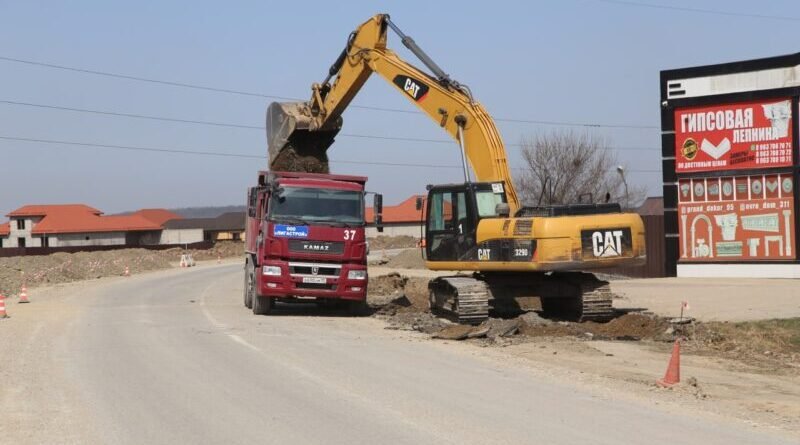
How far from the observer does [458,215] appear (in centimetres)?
1862

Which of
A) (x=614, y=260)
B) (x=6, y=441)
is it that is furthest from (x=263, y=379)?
(x=614, y=260)

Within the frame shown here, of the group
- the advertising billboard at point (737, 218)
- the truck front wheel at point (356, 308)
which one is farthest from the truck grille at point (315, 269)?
the advertising billboard at point (737, 218)

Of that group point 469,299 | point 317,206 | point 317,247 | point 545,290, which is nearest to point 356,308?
point 317,247

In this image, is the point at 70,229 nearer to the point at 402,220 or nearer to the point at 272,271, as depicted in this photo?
the point at 402,220

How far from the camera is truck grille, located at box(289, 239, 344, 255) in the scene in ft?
66.3

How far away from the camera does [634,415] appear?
29.9ft

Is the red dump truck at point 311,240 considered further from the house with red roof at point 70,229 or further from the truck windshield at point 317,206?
the house with red roof at point 70,229

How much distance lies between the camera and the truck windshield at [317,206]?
2030 cm

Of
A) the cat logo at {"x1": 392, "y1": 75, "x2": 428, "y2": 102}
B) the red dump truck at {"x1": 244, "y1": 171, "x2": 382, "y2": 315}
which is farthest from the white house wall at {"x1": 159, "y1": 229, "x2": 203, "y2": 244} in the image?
the cat logo at {"x1": 392, "y1": 75, "x2": 428, "y2": 102}

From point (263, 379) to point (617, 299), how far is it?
15534 mm

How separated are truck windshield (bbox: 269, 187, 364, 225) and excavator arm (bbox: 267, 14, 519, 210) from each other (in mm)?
2759

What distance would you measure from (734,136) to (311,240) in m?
17.9

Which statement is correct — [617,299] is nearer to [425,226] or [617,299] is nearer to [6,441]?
[425,226]

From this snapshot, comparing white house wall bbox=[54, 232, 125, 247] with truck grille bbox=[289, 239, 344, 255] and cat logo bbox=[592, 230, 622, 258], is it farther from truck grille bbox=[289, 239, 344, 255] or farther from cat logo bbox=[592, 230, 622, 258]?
cat logo bbox=[592, 230, 622, 258]
